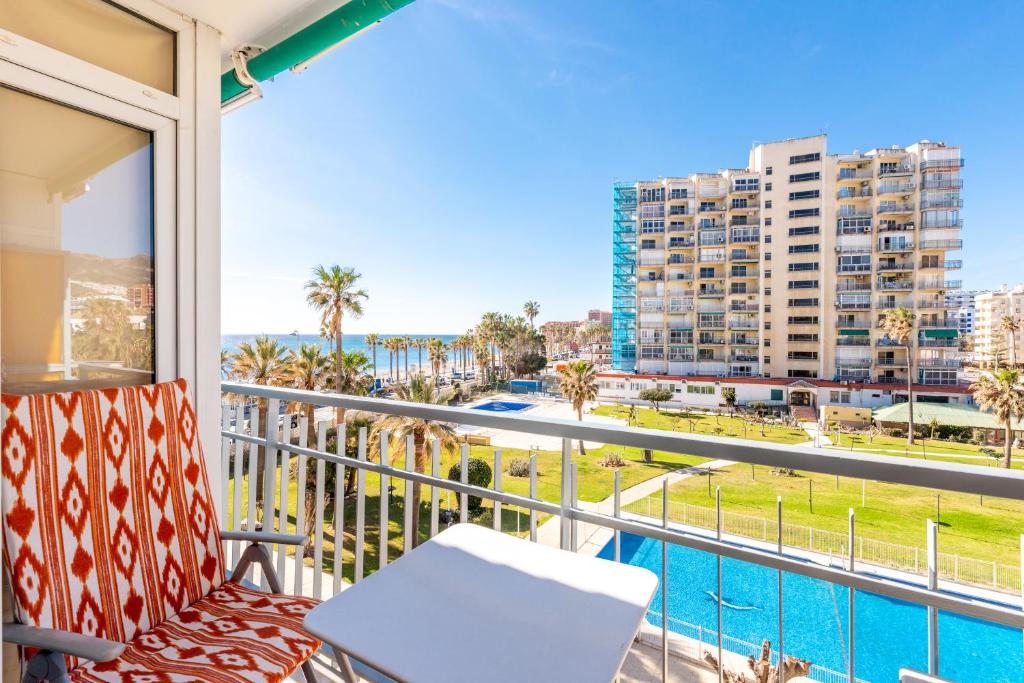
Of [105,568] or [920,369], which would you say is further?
[920,369]

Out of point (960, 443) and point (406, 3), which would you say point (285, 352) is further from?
point (960, 443)

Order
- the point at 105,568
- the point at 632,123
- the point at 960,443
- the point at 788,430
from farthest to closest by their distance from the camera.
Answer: the point at 632,123 → the point at 788,430 → the point at 960,443 → the point at 105,568

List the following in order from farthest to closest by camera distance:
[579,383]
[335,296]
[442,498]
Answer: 1. [579,383]
2. [335,296]
3. [442,498]

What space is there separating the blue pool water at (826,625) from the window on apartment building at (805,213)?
27.4m

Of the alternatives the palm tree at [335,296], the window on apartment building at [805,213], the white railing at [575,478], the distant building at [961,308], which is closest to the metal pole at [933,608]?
the white railing at [575,478]

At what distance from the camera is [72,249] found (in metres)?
1.66

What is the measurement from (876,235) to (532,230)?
28.3 meters

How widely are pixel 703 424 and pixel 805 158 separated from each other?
67.7 feet

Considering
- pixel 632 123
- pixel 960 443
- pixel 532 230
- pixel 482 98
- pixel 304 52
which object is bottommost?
pixel 960 443

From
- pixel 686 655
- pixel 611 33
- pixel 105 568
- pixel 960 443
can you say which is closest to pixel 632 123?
pixel 611 33

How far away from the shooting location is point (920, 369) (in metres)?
28.6

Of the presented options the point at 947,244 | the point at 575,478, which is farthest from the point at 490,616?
the point at 947,244

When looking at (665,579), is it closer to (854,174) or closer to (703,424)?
(703,424)

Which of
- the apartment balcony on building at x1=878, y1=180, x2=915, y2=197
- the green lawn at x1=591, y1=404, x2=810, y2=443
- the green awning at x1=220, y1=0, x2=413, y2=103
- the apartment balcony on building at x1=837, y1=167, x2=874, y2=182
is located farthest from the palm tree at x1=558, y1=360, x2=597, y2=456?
the apartment balcony on building at x1=878, y1=180, x2=915, y2=197
